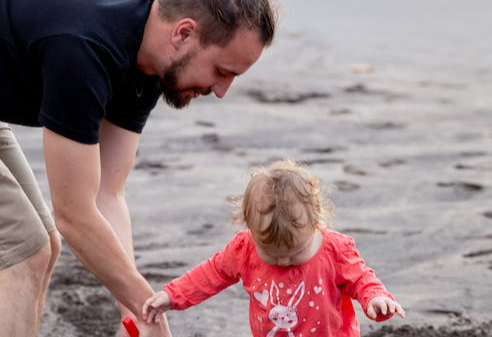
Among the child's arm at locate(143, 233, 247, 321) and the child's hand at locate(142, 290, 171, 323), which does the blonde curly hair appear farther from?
the child's hand at locate(142, 290, 171, 323)

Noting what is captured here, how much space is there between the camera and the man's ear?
3459 millimetres

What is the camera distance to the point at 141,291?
3627mm

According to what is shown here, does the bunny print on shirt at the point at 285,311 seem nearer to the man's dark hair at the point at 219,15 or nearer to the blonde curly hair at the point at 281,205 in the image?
the blonde curly hair at the point at 281,205

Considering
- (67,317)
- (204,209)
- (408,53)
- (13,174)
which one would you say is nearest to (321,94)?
(408,53)

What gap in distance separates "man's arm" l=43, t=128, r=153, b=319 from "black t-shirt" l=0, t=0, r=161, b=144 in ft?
0.21

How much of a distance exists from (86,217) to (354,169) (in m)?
3.99

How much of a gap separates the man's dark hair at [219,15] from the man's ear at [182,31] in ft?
0.07

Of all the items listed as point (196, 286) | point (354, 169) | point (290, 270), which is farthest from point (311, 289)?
point (354, 169)

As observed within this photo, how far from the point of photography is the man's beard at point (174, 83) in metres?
3.53

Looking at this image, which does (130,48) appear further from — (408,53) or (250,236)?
(408,53)

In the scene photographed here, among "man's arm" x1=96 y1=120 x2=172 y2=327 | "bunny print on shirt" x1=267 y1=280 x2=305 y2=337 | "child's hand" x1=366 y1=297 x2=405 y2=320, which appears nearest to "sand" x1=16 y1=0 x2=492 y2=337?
"man's arm" x1=96 y1=120 x2=172 y2=327

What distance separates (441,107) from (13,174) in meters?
5.81

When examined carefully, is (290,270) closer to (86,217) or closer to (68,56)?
(86,217)

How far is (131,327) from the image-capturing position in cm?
371
